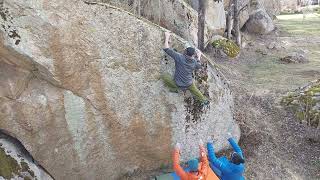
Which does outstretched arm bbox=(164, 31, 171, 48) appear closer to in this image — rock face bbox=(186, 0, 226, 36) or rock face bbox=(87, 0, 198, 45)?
rock face bbox=(87, 0, 198, 45)

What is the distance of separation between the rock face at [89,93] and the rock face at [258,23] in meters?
18.5

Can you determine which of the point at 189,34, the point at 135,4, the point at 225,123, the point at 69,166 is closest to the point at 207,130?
the point at 225,123

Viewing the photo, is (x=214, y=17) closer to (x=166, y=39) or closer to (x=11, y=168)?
(x=166, y=39)

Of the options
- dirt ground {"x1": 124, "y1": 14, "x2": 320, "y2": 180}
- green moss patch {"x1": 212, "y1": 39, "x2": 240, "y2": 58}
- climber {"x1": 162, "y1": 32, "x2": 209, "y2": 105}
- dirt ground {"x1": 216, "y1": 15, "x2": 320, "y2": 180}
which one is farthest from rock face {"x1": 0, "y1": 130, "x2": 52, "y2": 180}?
green moss patch {"x1": 212, "y1": 39, "x2": 240, "y2": 58}

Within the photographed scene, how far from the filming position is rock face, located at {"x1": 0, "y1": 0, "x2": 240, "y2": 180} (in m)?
8.38

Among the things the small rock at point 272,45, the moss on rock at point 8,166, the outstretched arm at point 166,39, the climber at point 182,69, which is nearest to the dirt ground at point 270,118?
the small rock at point 272,45

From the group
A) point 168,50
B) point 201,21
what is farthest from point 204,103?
point 201,21

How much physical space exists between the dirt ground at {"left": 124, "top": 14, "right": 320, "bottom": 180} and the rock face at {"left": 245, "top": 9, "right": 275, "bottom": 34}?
386 centimetres

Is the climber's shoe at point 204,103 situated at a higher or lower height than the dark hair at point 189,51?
lower

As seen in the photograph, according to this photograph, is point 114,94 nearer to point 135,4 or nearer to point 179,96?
point 179,96

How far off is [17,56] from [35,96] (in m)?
1.08

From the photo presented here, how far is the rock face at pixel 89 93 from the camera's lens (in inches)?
330

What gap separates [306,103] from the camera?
13.7 metres

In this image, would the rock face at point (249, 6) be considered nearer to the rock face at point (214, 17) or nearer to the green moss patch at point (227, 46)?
the rock face at point (214, 17)
